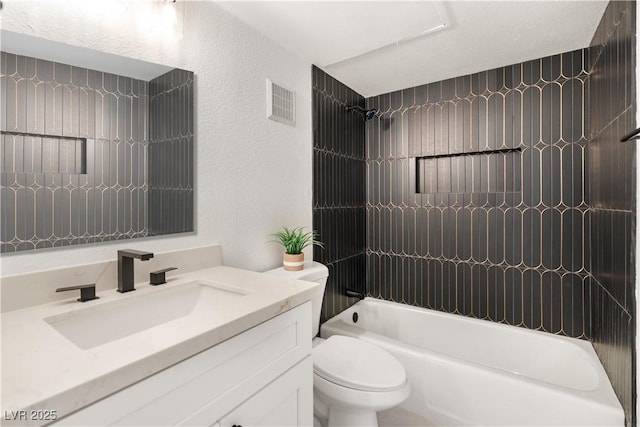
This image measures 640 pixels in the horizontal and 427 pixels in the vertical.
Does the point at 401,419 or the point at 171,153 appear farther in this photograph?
the point at 401,419

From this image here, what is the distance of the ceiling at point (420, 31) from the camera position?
158 centimetres

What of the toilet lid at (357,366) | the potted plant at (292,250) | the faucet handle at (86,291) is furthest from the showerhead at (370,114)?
the faucet handle at (86,291)

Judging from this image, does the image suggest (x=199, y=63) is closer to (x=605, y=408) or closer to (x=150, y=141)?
(x=150, y=141)

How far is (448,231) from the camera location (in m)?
2.52

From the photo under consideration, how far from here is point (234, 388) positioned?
0.86 meters

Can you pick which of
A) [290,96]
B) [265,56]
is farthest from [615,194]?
[265,56]

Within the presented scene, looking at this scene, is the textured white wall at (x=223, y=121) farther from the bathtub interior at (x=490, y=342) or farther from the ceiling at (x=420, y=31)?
the bathtub interior at (x=490, y=342)

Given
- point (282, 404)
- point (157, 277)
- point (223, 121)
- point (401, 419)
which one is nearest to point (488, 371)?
point (401, 419)

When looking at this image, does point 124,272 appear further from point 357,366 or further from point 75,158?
point 357,366

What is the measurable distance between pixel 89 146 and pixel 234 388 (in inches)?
37.7

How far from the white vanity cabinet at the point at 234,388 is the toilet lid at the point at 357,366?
1.25 ft

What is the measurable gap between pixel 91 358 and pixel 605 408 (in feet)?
6.50

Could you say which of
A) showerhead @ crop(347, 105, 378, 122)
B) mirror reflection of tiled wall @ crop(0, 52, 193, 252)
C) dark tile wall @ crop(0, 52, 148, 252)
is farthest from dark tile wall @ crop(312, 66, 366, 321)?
dark tile wall @ crop(0, 52, 148, 252)

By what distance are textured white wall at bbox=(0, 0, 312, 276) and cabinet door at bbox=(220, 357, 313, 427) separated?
0.74m
